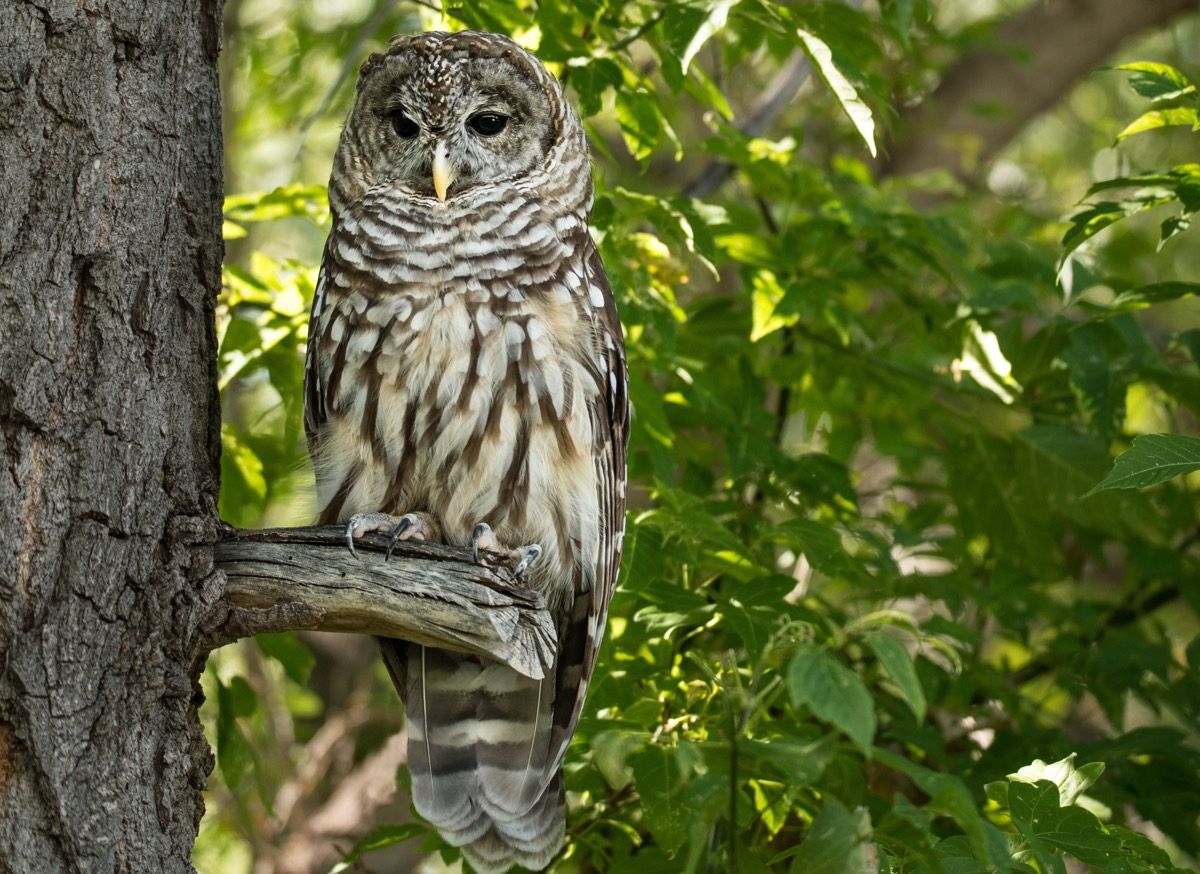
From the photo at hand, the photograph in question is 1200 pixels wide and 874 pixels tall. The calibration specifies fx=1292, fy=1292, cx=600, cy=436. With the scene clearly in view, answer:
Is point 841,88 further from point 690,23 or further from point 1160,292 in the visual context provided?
point 1160,292

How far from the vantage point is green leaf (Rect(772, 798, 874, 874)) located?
5.37ft

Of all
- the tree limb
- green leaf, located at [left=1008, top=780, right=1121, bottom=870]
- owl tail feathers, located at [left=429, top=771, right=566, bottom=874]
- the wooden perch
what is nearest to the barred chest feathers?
the wooden perch

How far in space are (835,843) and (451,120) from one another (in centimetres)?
188

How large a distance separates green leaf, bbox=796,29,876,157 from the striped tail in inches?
53.2

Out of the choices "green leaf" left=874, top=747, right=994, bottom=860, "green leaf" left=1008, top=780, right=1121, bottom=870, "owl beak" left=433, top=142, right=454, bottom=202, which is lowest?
"green leaf" left=1008, top=780, right=1121, bottom=870

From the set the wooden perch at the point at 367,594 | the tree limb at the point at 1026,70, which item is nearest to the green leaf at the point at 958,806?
the wooden perch at the point at 367,594

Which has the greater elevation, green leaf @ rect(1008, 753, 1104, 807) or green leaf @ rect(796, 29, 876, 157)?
green leaf @ rect(796, 29, 876, 157)

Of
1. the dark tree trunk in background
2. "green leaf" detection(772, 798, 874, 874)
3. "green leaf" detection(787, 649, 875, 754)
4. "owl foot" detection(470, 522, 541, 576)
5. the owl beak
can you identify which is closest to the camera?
"green leaf" detection(787, 649, 875, 754)

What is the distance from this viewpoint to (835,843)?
1.64 meters

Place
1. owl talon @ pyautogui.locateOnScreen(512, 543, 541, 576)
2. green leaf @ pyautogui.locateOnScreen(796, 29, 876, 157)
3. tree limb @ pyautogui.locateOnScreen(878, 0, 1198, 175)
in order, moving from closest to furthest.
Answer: green leaf @ pyautogui.locateOnScreen(796, 29, 876, 157)
owl talon @ pyautogui.locateOnScreen(512, 543, 541, 576)
tree limb @ pyautogui.locateOnScreen(878, 0, 1198, 175)

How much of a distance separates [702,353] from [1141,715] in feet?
17.5

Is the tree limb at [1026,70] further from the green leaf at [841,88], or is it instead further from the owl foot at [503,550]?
the owl foot at [503,550]

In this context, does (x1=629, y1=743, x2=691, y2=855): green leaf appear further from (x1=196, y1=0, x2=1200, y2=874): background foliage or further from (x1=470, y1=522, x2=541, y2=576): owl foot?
(x1=470, y1=522, x2=541, y2=576): owl foot

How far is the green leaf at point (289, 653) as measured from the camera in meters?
2.99
